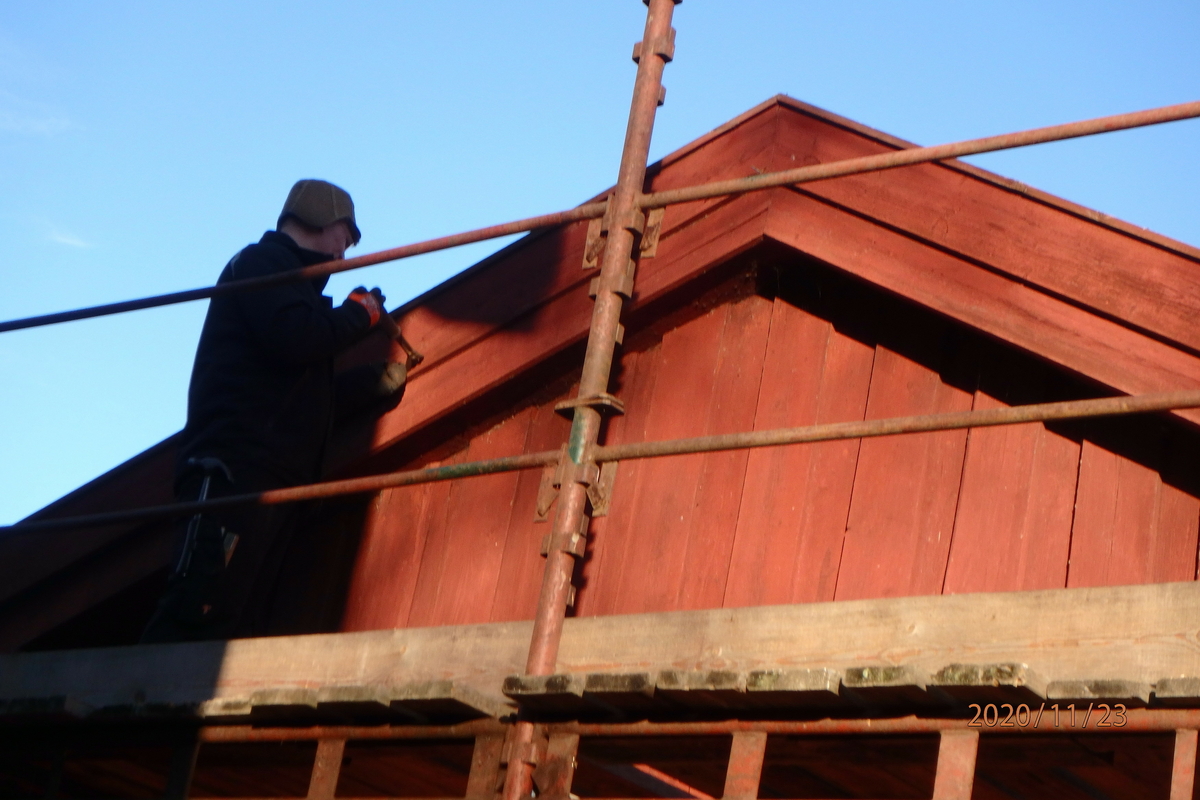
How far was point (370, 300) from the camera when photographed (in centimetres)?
502

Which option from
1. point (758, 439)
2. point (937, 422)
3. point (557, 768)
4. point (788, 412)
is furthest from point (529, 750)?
point (788, 412)

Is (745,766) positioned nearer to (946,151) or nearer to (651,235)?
(946,151)

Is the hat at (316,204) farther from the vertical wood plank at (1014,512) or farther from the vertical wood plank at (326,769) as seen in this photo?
the vertical wood plank at (1014,512)

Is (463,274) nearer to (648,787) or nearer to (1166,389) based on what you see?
(648,787)

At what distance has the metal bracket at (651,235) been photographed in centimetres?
429

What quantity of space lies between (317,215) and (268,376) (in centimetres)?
68

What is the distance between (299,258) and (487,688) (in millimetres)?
2162

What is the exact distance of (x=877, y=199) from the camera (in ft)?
14.5

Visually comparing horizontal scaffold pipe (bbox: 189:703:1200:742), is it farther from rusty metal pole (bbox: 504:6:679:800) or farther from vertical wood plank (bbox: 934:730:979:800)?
rusty metal pole (bbox: 504:6:679:800)

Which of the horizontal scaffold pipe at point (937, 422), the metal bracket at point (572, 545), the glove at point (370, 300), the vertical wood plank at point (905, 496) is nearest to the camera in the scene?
the horizontal scaffold pipe at point (937, 422)

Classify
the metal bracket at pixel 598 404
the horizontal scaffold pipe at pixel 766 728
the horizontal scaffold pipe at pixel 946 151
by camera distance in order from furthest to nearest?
the metal bracket at pixel 598 404
the horizontal scaffold pipe at pixel 946 151
the horizontal scaffold pipe at pixel 766 728

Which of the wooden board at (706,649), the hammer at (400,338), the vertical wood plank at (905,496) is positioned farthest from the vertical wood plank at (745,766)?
the hammer at (400,338)

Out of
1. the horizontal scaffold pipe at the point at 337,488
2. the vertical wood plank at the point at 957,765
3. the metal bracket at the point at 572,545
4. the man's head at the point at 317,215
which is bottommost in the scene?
the vertical wood plank at the point at 957,765

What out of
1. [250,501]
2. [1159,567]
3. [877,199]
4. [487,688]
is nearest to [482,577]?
[250,501]
